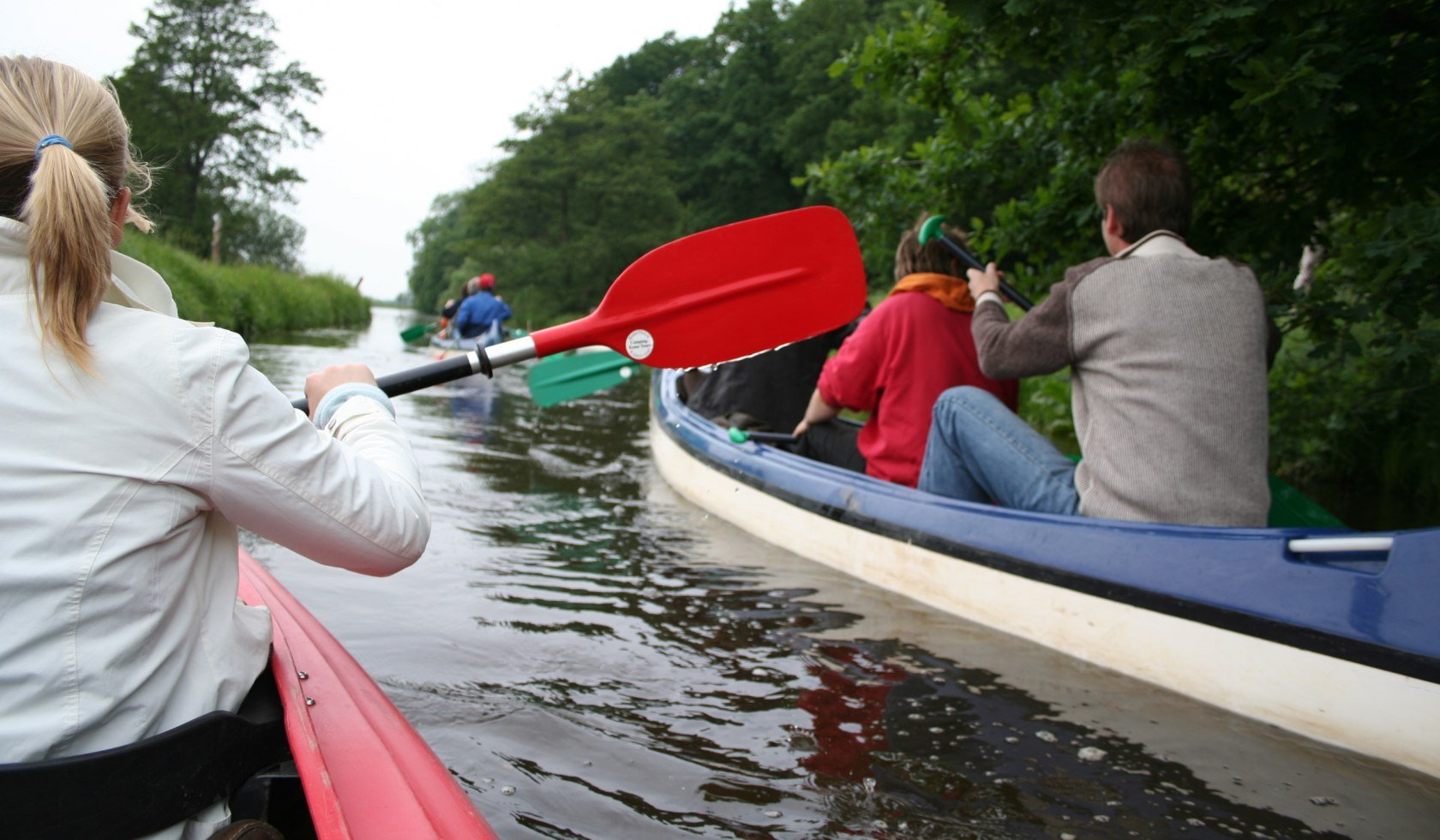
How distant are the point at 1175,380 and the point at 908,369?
1.44 m

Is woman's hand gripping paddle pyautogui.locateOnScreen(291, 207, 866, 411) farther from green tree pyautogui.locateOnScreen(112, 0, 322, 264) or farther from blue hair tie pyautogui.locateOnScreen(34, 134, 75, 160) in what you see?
green tree pyautogui.locateOnScreen(112, 0, 322, 264)

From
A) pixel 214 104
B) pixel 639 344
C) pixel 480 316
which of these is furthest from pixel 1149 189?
pixel 214 104

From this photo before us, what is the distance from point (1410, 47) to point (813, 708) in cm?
333

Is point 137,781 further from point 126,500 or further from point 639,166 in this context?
point 639,166

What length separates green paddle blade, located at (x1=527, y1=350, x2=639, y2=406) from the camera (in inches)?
252

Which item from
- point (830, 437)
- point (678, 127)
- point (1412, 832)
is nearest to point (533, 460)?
point (830, 437)

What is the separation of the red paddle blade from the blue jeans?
92 centimetres

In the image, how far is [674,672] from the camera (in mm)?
3418

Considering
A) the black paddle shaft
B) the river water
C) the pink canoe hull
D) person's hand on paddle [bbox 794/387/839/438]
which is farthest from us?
person's hand on paddle [bbox 794/387/839/438]

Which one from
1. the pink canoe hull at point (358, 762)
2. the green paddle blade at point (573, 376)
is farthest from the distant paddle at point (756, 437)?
the pink canoe hull at point (358, 762)

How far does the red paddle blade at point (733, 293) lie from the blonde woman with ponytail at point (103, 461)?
1484mm

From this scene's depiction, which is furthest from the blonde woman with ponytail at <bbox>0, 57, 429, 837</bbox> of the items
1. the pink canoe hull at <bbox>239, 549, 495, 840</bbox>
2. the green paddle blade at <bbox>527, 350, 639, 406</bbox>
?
the green paddle blade at <bbox>527, 350, 639, 406</bbox>

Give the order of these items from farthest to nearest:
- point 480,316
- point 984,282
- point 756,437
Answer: point 480,316
point 756,437
point 984,282

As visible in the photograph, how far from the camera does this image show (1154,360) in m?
3.11
